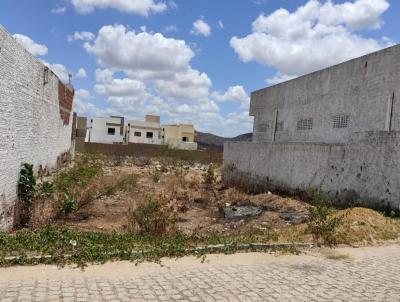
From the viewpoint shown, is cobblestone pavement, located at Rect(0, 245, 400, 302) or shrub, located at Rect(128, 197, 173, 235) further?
shrub, located at Rect(128, 197, 173, 235)

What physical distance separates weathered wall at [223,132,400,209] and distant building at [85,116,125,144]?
43.1m

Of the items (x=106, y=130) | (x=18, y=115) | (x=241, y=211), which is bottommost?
(x=241, y=211)

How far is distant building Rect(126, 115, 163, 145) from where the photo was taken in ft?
207

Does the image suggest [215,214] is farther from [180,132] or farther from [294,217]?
[180,132]

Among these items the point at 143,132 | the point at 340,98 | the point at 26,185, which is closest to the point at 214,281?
the point at 26,185

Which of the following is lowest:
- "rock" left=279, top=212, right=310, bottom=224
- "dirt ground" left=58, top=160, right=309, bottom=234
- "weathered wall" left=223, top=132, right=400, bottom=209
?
"dirt ground" left=58, top=160, right=309, bottom=234

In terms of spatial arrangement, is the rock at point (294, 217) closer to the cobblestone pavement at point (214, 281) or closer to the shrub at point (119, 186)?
the cobblestone pavement at point (214, 281)

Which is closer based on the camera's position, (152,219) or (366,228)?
(152,219)

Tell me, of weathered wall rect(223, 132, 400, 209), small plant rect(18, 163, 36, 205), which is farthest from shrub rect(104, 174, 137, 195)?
weathered wall rect(223, 132, 400, 209)

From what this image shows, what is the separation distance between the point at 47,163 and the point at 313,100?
10775 mm

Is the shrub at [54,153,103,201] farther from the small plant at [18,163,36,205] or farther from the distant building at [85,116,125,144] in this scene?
the distant building at [85,116,125,144]

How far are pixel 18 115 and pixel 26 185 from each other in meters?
1.63

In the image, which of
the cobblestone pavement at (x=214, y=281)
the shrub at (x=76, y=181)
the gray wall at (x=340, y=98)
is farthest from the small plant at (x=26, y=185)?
the gray wall at (x=340, y=98)

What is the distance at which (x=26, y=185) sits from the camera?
980cm
